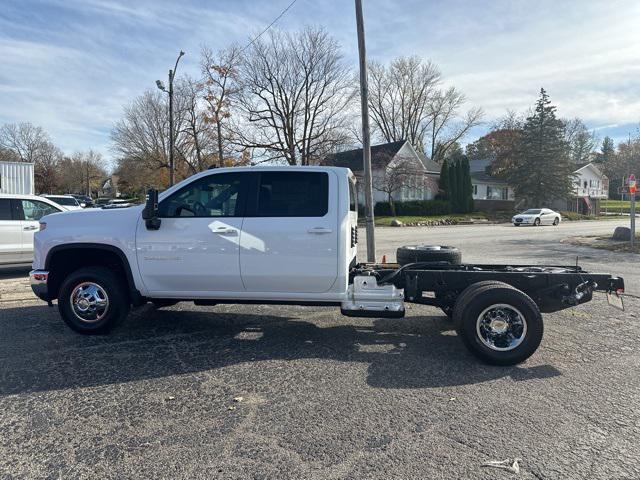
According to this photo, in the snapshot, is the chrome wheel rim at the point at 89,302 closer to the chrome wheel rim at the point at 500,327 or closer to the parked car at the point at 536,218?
the chrome wheel rim at the point at 500,327

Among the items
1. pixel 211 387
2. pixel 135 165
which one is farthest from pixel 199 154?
pixel 211 387

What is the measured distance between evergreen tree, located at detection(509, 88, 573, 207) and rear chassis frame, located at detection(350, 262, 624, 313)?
152ft

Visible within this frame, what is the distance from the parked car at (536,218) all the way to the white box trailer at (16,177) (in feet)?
107

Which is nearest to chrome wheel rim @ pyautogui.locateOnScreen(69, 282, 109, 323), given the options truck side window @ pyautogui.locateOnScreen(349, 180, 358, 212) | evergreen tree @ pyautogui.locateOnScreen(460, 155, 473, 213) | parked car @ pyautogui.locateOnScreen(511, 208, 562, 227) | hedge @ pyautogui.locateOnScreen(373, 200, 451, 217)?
truck side window @ pyautogui.locateOnScreen(349, 180, 358, 212)

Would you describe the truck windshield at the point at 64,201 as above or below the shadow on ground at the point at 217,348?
above

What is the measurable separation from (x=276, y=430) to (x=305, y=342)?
1.97m

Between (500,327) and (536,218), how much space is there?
3429 centimetres

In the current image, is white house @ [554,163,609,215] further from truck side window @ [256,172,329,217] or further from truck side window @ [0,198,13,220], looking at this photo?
truck side window @ [0,198,13,220]

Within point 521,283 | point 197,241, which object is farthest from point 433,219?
point 197,241

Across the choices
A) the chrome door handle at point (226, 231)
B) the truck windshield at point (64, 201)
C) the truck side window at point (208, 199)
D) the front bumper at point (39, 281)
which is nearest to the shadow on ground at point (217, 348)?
the front bumper at point (39, 281)

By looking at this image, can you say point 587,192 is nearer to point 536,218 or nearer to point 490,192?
point 490,192

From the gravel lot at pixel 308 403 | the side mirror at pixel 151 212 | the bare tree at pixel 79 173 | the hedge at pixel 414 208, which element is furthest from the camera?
the bare tree at pixel 79 173

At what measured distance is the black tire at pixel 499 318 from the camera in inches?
176

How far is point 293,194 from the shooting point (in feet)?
16.5
